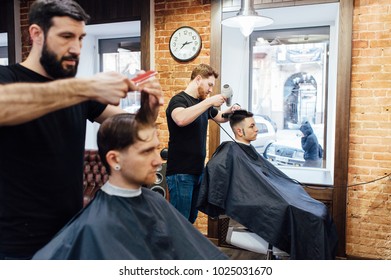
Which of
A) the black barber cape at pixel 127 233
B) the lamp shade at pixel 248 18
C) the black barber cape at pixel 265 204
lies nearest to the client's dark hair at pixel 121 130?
the black barber cape at pixel 127 233

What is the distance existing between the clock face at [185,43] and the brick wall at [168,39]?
0.13 feet

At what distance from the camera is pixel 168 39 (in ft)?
11.2

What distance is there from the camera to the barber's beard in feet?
3.32

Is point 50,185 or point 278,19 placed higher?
point 278,19

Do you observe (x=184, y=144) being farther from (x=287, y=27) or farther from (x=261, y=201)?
(x=287, y=27)

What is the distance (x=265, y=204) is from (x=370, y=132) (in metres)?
1.19

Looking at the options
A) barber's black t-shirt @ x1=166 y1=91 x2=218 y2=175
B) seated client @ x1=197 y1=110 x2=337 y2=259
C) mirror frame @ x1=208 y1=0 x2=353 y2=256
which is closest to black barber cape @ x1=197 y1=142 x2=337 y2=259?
seated client @ x1=197 y1=110 x2=337 y2=259

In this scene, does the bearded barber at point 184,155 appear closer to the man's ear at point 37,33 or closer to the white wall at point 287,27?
the white wall at point 287,27

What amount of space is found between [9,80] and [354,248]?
274cm

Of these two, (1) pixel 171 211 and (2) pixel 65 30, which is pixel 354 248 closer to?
(1) pixel 171 211

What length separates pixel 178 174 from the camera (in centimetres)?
228

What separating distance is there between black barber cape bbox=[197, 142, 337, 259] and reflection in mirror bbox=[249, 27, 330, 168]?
108 cm

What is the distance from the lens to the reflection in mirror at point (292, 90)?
3.47m
